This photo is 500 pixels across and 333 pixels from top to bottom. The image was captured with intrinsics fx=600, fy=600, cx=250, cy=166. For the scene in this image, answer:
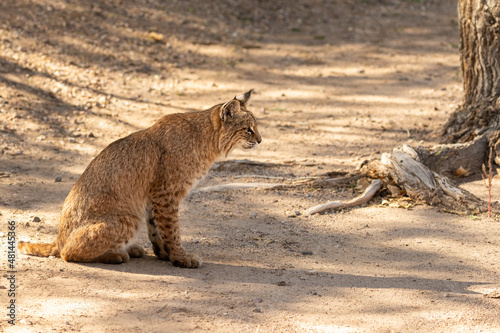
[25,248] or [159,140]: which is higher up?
[159,140]

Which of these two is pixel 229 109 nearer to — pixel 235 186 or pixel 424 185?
pixel 235 186

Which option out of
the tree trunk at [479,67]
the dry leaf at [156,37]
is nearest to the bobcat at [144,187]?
the tree trunk at [479,67]

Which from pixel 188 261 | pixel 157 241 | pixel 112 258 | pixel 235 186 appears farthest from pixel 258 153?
pixel 112 258

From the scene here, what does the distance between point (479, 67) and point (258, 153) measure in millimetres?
3343

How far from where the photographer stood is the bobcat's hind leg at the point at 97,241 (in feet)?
16.8

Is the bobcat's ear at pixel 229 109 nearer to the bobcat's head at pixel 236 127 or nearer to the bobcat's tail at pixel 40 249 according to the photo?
the bobcat's head at pixel 236 127

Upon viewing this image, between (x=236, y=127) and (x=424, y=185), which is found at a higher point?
(x=236, y=127)

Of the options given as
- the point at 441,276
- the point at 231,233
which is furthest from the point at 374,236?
the point at 231,233

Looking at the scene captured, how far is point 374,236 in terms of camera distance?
6.41 m

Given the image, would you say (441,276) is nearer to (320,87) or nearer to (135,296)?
(135,296)

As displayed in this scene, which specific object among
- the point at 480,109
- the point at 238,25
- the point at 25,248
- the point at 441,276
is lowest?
the point at 441,276

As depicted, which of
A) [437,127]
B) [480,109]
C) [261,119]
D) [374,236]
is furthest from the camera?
[261,119]

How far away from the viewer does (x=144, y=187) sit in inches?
213

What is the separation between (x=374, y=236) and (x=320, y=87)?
18.7 feet
